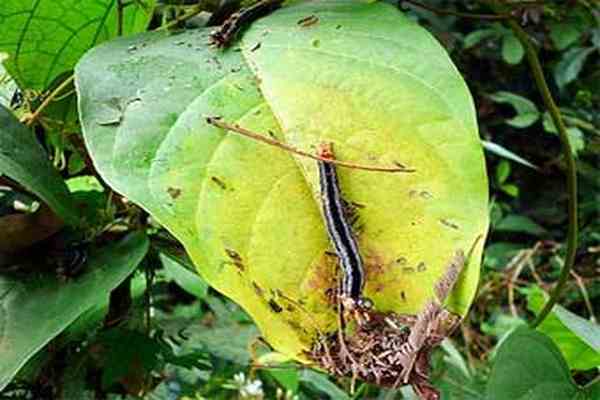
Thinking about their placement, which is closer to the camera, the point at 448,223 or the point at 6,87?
the point at 448,223

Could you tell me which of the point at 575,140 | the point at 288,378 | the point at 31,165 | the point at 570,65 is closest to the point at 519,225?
the point at 570,65

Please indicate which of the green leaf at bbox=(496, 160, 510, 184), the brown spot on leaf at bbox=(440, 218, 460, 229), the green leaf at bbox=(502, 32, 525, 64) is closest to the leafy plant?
the brown spot on leaf at bbox=(440, 218, 460, 229)

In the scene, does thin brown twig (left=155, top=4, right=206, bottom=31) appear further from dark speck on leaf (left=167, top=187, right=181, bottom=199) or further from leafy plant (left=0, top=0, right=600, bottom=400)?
dark speck on leaf (left=167, top=187, right=181, bottom=199)

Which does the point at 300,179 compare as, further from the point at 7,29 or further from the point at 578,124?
the point at 578,124

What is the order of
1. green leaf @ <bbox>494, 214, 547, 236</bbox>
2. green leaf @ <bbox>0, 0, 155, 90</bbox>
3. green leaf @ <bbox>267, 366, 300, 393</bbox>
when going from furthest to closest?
green leaf @ <bbox>494, 214, 547, 236</bbox>
green leaf @ <bbox>267, 366, 300, 393</bbox>
green leaf @ <bbox>0, 0, 155, 90</bbox>

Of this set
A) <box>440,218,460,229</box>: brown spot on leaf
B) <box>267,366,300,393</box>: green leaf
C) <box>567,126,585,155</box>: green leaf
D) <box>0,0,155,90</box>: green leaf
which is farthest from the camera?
<box>567,126,585,155</box>: green leaf

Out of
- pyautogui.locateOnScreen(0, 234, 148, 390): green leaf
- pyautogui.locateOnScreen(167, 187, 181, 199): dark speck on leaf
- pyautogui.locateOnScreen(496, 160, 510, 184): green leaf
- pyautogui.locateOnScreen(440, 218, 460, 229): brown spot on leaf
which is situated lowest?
pyautogui.locateOnScreen(496, 160, 510, 184): green leaf

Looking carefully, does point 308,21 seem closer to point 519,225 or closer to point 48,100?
point 48,100
